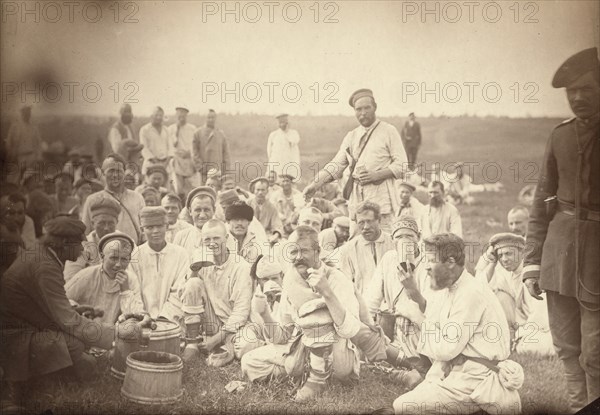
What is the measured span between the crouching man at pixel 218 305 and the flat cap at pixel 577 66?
269 centimetres

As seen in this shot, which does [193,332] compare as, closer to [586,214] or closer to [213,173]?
[213,173]

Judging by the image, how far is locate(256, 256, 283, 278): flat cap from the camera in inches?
218

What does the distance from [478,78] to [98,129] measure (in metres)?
2.85

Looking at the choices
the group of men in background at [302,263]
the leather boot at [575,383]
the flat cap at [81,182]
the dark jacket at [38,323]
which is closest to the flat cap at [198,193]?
the group of men in background at [302,263]

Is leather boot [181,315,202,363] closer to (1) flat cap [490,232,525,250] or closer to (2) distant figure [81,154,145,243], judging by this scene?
(2) distant figure [81,154,145,243]

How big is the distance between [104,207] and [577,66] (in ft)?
11.8

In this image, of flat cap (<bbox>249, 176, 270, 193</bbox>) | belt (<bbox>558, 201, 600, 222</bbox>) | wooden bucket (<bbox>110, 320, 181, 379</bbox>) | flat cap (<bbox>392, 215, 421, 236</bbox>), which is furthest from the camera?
flat cap (<bbox>249, 176, 270, 193</bbox>)

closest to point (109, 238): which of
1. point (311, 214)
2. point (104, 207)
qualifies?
point (104, 207)

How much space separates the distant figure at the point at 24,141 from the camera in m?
5.63

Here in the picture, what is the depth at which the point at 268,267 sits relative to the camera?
18.2 ft

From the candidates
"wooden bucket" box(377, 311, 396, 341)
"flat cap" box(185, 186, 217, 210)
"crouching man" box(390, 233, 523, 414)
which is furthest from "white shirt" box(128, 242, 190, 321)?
"crouching man" box(390, 233, 523, 414)

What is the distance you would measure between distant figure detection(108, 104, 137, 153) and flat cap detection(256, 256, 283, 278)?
133 centimetres

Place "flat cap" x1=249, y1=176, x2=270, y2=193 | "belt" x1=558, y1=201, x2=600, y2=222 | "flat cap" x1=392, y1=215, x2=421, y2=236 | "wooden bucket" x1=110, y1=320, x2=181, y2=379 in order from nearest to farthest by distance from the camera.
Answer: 1. "belt" x1=558, y1=201, x2=600, y2=222
2. "wooden bucket" x1=110, y1=320, x2=181, y2=379
3. "flat cap" x1=392, y1=215, x2=421, y2=236
4. "flat cap" x1=249, y1=176, x2=270, y2=193

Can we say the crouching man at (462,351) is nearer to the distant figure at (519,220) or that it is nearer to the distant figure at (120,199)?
the distant figure at (519,220)
